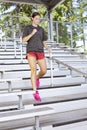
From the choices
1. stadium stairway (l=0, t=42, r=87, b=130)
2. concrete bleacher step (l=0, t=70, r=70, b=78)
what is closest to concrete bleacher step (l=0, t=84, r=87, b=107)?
stadium stairway (l=0, t=42, r=87, b=130)

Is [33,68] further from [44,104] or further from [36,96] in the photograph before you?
[44,104]

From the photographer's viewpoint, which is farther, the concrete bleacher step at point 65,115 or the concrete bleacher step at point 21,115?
the concrete bleacher step at point 65,115

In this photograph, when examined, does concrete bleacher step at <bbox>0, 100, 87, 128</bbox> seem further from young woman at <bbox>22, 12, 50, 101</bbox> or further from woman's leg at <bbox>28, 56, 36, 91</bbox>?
woman's leg at <bbox>28, 56, 36, 91</bbox>

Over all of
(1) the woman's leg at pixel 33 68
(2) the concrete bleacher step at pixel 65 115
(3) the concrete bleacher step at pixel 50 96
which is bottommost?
(2) the concrete bleacher step at pixel 65 115

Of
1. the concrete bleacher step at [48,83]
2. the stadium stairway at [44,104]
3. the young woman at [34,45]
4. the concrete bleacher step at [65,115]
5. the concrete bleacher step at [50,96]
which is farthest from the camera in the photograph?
the concrete bleacher step at [48,83]

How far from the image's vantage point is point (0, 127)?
3.91 meters

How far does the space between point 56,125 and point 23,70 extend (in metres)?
2.79

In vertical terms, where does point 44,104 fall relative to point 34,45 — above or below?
below

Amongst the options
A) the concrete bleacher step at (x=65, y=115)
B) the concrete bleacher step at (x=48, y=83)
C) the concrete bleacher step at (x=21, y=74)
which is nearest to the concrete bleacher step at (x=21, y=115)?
the concrete bleacher step at (x=65, y=115)

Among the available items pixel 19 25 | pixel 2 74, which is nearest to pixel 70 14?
pixel 19 25

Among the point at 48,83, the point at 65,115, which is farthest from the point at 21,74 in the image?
the point at 65,115

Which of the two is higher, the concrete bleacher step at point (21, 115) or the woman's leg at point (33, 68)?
the woman's leg at point (33, 68)

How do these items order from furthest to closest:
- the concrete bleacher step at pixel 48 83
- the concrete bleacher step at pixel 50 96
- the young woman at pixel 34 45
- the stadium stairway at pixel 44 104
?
the concrete bleacher step at pixel 48 83, the young woman at pixel 34 45, the concrete bleacher step at pixel 50 96, the stadium stairway at pixel 44 104

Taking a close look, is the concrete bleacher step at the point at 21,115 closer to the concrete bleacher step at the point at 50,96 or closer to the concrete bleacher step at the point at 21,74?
the concrete bleacher step at the point at 50,96
